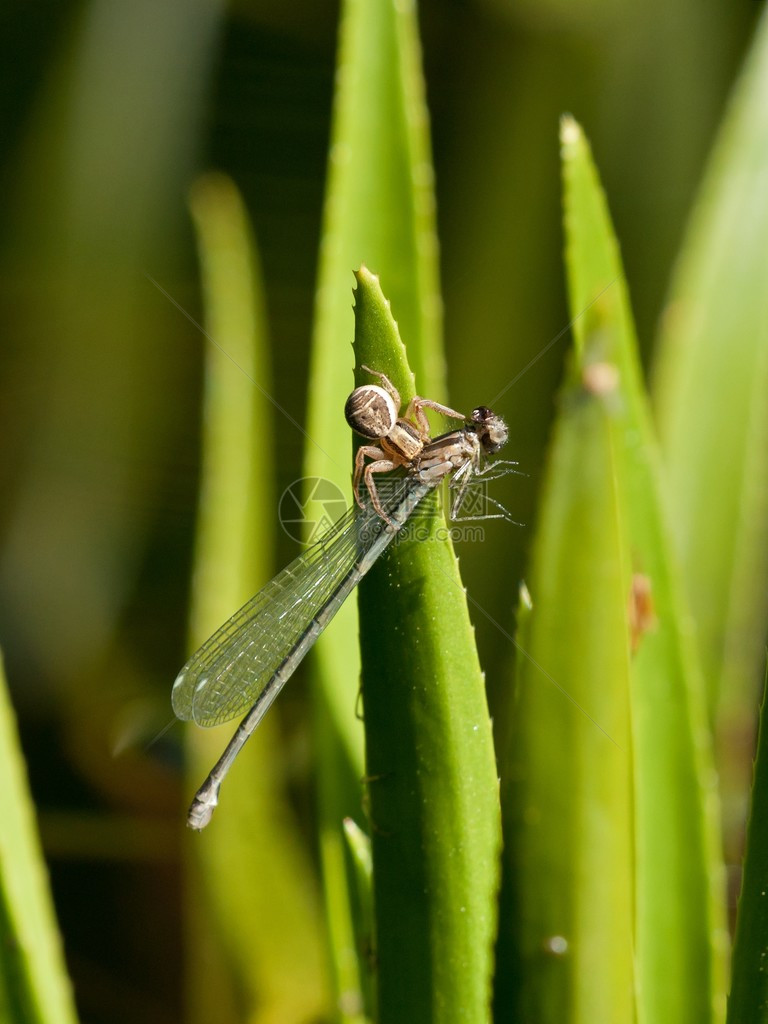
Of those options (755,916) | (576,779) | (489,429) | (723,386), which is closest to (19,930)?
(576,779)

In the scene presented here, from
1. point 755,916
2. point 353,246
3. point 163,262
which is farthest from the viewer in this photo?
point 163,262

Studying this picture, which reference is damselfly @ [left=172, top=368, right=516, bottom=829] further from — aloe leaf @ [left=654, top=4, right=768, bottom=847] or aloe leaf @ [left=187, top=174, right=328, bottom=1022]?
aloe leaf @ [left=654, top=4, right=768, bottom=847]

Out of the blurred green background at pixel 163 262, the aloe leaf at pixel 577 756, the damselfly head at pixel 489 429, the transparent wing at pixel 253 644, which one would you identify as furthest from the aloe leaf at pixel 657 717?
the blurred green background at pixel 163 262

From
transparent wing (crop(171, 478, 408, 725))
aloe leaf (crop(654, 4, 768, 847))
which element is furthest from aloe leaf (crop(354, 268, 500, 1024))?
aloe leaf (crop(654, 4, 768, 847))

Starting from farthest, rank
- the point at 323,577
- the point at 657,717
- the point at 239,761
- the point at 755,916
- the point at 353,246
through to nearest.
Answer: the point at 239,761 → the point at 323,577 → the point at 353,246 → the point at 657,717 → the point at 755,916

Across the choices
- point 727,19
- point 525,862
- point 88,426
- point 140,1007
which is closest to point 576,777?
point 525,862

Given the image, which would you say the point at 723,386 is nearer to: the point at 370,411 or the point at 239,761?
the point at 370,411
